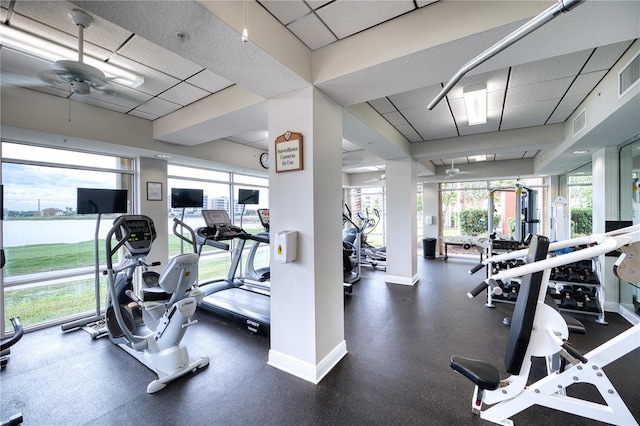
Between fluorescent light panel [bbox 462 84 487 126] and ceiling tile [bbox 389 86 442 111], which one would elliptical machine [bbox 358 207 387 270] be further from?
ceiling tile [bbox 389 86 442 111]

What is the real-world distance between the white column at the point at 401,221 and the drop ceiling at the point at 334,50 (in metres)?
1.90

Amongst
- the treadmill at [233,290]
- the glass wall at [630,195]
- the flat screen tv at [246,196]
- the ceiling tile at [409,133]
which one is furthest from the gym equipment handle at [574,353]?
the flat screen tv at [246,196]

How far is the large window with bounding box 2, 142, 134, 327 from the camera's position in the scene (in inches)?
131

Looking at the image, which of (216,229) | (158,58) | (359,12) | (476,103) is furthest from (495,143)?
(158,58)

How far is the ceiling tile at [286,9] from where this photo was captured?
1754 mm

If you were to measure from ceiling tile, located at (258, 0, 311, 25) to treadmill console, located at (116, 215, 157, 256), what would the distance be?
237 cm

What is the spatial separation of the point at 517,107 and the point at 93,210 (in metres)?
5.69

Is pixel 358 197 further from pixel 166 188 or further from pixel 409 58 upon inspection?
pixel 409 58

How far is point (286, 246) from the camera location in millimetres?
2260

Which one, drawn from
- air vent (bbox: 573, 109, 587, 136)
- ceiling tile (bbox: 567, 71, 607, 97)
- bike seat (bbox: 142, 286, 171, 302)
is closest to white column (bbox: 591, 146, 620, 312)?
air vent (bbox: 573, 109, 587, 136)

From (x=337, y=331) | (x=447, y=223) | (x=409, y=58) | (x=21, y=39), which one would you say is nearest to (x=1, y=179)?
(x=21, y=39)

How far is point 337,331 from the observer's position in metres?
2.62

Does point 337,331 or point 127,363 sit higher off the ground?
point 337,331

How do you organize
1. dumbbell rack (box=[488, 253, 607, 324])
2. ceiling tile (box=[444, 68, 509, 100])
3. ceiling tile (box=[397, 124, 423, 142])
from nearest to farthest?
ceiling tile (box=[444, 68, 509, 100]) < dumbbell rack (box=[488, 253, 607, 324]) < ceiling tile (box=[397, 124, 423, 142])
